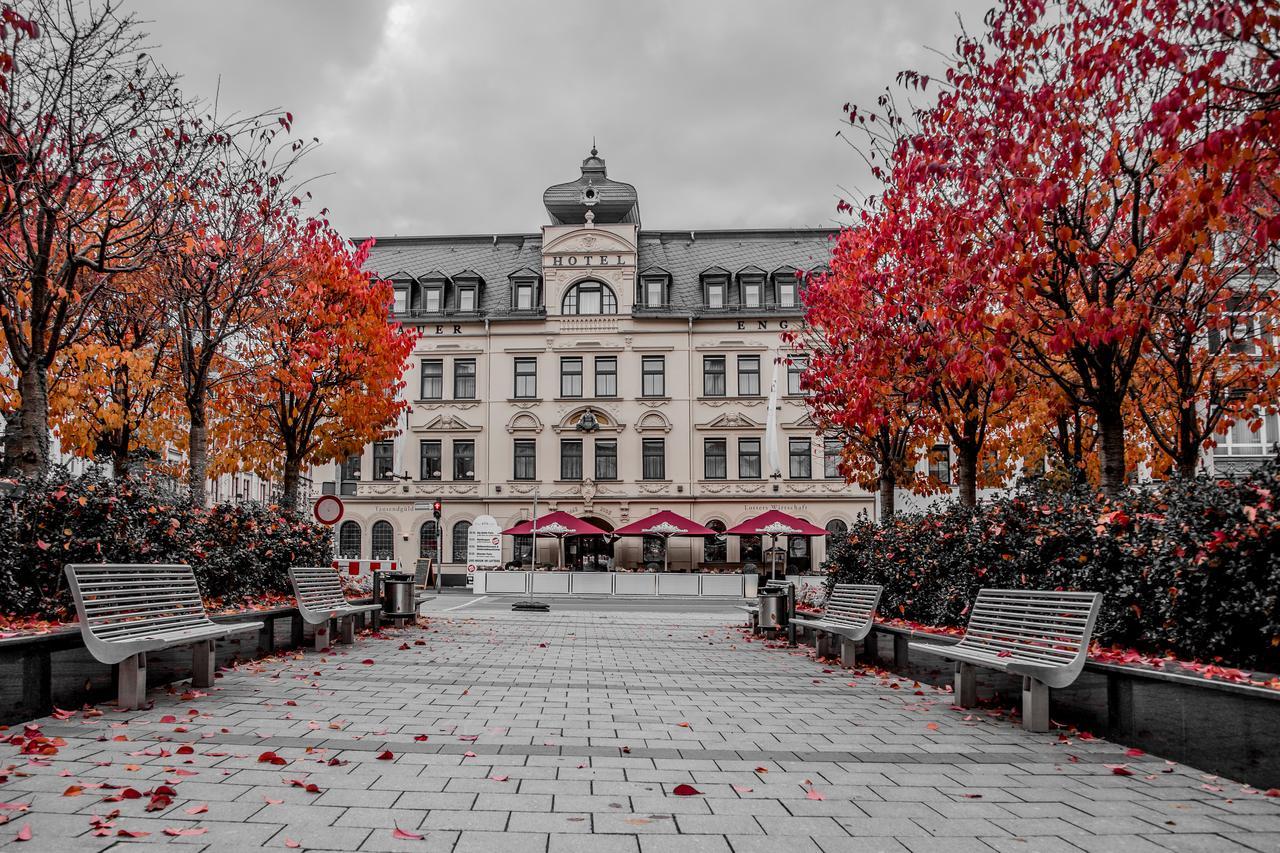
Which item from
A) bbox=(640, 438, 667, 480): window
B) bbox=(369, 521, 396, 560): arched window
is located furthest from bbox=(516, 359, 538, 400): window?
bbox=(369, 521, 396, 560): arched window

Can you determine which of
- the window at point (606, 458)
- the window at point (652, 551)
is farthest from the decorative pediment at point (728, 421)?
the window at point (652, 551)

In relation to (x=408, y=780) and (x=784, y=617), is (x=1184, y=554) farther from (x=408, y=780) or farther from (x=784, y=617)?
(x=784, y=617)

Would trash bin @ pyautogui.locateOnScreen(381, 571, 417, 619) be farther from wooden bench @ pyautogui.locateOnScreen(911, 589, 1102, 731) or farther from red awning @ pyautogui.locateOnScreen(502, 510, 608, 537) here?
red awning @ pyautogui.locateOnScreen(502, 510, 608, 537)

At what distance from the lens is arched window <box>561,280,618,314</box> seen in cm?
4619

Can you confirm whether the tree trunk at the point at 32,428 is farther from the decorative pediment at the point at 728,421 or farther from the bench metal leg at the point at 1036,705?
the decorative pediment at the point at 728,421

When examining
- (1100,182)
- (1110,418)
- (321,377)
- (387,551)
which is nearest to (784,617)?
(1110,418)

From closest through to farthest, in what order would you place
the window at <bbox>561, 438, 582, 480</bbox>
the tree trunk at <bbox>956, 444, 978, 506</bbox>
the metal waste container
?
the tree trunk at <bbox>956, 444, 978, 506</bbox> → the metal waste container → the window at <bbox>561, 438, 582, 480</bbox>

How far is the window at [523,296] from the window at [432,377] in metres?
4.45

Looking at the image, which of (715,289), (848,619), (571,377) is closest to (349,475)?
(571,377)

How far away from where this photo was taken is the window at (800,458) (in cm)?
4453

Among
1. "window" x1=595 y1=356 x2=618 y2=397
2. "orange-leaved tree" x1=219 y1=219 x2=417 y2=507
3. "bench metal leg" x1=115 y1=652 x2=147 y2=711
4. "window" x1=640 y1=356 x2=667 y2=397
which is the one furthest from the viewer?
"window" x1=595 y1=356 x2=618 y2=397

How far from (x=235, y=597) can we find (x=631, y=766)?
330 inches

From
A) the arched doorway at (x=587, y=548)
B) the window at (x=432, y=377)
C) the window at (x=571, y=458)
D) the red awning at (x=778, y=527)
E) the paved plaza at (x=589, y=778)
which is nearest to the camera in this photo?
the paved plaza at (x=589, y=778)

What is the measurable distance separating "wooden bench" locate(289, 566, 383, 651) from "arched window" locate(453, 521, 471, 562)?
30.8 meters
